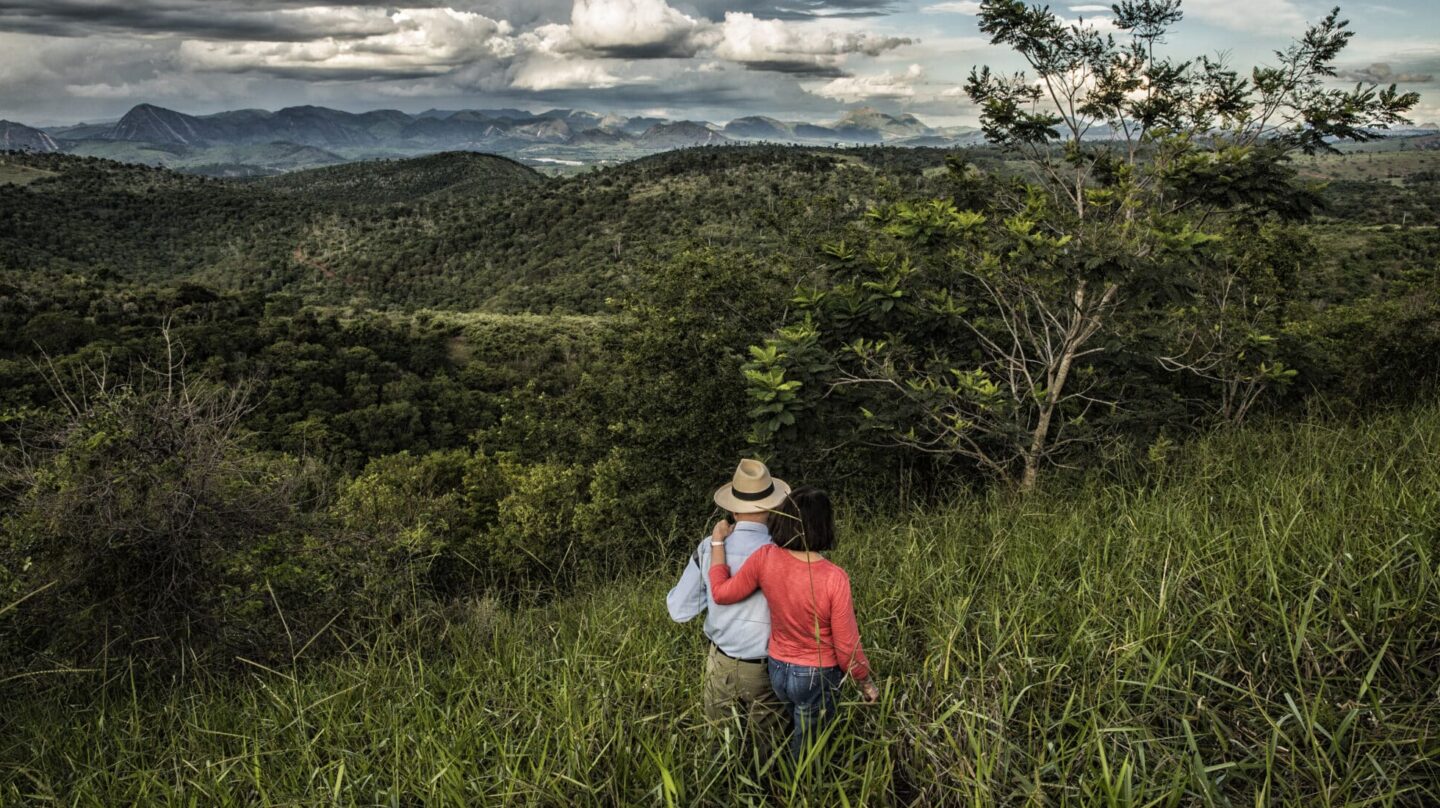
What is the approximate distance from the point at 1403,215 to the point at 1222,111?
74.7 metres

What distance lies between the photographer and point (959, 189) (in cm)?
754

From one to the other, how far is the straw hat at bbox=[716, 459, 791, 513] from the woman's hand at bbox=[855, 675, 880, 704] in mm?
674

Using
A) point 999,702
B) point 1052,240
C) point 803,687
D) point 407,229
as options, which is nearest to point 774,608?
point 803,687

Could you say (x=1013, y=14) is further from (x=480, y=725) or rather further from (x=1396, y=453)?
(x=480, y=725)

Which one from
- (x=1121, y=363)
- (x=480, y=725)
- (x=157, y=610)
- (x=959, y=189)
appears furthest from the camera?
(x=959, y=189)

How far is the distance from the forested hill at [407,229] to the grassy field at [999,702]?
6259 centimetres

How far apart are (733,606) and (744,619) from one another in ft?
0.20

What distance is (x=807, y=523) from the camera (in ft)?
8.32

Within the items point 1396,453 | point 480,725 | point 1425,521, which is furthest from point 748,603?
point 1396,453

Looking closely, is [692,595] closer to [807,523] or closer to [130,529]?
[807,523]

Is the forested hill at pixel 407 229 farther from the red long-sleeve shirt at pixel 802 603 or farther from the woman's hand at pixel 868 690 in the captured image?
the woman's hand at pixel 868 690

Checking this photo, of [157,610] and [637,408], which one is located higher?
[157,610]

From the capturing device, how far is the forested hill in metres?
78.9

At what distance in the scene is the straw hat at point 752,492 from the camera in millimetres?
2703
